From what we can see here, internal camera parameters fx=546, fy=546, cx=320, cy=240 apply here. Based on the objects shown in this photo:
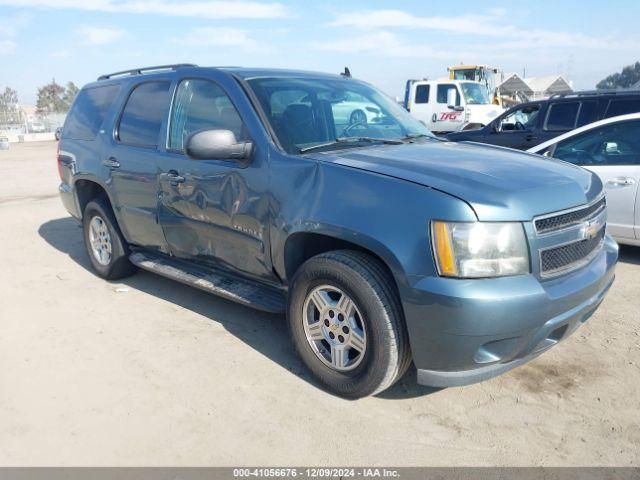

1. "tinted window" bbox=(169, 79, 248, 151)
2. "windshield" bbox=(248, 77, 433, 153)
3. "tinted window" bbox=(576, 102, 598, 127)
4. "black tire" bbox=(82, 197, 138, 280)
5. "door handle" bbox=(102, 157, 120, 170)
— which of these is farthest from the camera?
"tinted window" bbox=(576, 102, 598, 127)

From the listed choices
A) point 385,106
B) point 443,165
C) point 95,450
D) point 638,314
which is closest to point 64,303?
point 95,450

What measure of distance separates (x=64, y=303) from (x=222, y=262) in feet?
5.92

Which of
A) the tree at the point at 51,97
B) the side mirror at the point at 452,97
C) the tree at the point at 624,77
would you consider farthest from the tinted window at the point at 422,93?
the tree at the point at 624,77

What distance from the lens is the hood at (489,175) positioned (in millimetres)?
2605

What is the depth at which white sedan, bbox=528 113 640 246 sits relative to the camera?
17.3 feet

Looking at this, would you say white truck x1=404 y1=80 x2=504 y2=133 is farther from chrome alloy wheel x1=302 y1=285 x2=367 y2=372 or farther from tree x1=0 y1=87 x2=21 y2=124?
tree x1=0 y1=87 x2=21 y2=124

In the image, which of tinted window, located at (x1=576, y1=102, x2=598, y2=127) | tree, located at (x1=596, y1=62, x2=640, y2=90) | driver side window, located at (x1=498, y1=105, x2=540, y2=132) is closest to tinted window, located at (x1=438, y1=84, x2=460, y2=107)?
driver side window, located at (x1=498, y1=105, x2=540, y2=132)

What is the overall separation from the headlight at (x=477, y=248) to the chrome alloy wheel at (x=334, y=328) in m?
0.60

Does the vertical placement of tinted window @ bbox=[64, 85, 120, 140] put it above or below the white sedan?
above

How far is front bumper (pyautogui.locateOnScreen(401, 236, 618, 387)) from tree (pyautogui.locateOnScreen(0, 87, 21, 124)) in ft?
154

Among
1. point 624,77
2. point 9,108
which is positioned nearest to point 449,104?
point 9,108

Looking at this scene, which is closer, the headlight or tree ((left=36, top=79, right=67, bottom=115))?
the headlight

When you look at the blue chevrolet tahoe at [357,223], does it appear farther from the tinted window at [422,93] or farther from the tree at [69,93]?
the tree at [69,93]

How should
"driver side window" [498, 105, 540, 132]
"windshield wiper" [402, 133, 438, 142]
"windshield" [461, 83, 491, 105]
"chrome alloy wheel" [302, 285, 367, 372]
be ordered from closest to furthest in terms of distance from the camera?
"chrome alloy wheel" [302, 285, 367, 372] < "windshield wiper" [402, 133, 438, 142] < "driver side window" [498, 105, 540, 132] < "windshield" [461, 83, 491, 105]
